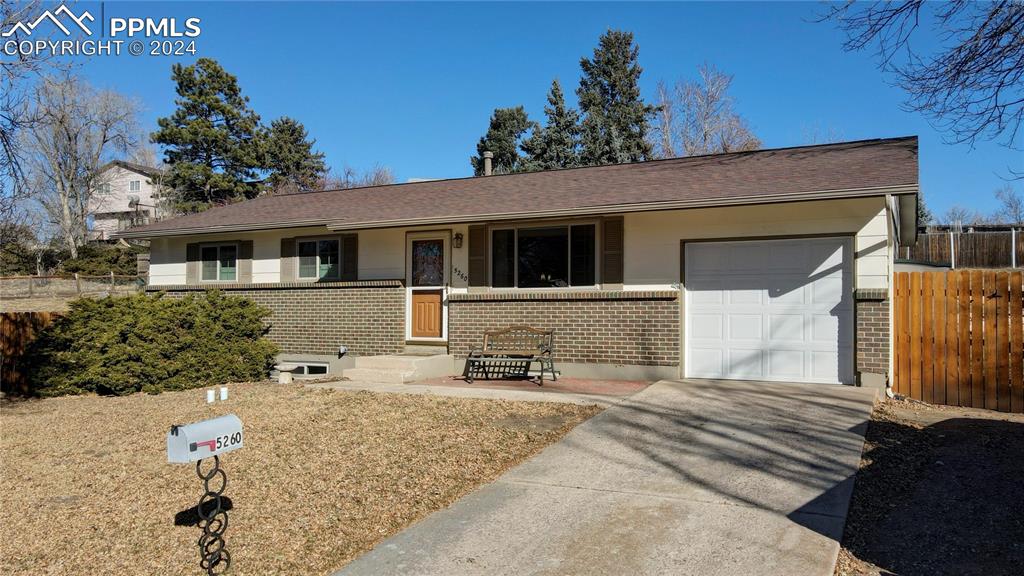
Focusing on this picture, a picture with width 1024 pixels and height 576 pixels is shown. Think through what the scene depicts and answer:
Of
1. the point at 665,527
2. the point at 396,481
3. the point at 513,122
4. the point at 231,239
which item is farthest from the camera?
the point at 513,122

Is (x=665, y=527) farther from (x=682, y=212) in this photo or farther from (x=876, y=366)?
(x=682, y=212)

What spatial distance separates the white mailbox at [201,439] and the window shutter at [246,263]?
1154 cm

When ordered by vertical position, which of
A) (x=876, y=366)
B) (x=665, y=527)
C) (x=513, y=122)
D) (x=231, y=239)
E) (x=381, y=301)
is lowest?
(x=665, y=527)

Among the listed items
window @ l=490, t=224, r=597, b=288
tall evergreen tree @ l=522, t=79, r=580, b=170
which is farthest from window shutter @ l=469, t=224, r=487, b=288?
tall evergreen tree @ l=522, t=79, r=580, b=170

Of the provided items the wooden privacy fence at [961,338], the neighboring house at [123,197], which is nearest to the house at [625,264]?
the wooden privacy fence at [961,338]

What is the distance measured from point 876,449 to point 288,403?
6842mm

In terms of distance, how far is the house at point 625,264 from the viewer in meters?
9.55

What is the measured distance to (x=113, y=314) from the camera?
11.7 metres

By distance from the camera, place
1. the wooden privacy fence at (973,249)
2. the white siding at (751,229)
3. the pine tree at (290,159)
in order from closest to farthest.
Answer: the white siding at (751,229) → the wooden privacy fence at (973,249) → the pine tree at (290,159)

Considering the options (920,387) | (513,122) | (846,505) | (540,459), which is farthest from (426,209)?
(513,122)

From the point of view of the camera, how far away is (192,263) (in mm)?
15406

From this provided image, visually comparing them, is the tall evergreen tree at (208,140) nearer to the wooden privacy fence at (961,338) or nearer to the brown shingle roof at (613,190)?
the brown shingle roof at (613,190)

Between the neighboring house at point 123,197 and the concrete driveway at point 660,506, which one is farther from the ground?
the neighboring house at point 123,197

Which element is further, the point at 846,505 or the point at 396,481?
the point at 396,481
